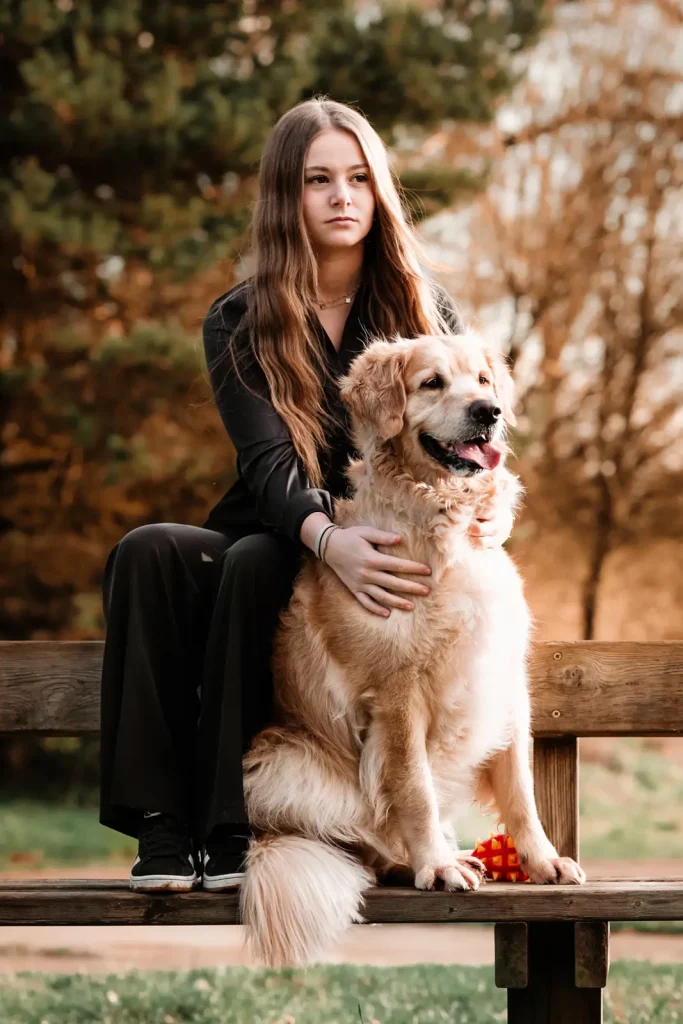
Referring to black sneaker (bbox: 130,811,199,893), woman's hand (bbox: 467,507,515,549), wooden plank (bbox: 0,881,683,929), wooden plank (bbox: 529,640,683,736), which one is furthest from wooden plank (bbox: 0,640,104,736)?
wooden plank (bbox: 529,640,683,736)

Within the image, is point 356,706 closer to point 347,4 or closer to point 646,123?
point 347,4

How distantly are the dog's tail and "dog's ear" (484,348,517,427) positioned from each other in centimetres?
112

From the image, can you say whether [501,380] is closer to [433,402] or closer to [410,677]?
[433,402]

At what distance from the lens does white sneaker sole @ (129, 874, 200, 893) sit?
237 centimetres

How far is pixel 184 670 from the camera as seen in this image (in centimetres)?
259

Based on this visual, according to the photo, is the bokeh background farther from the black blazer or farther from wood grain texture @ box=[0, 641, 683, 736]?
wood grain texture @ box=[0, 641, 683, 736]

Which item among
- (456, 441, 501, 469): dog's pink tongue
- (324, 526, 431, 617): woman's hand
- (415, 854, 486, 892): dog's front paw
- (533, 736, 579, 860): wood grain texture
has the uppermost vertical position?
(456, 441, 501, 469): dog's pink tongue

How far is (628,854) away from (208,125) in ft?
19.1

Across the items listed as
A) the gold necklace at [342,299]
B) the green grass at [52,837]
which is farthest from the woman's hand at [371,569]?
the green grass at [52,837]

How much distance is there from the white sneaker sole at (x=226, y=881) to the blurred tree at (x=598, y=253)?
9.26 meters

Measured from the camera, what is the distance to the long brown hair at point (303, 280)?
2869 millimetres

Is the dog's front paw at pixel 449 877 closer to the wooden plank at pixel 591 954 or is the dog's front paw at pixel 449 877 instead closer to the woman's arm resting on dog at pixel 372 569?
the wooden plank at pixel 591 954

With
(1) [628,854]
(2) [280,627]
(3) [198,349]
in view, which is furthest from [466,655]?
(1) [628,854]

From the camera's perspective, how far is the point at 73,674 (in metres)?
2.96
